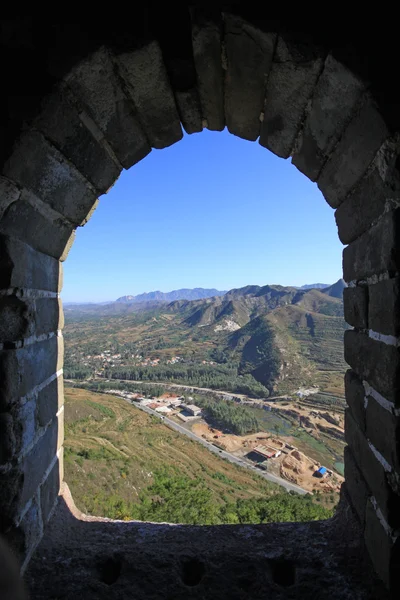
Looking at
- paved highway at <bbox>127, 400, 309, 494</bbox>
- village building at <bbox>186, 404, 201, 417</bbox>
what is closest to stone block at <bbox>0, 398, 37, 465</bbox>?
paved highway at <bbox>127, 400, 309, 494</bbox>

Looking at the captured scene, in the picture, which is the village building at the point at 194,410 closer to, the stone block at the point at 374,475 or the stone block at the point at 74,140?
the stone block at the point at 374,475

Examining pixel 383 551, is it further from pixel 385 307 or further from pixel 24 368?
pixel 24 368

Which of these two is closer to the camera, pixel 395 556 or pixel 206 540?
pixel 395 556

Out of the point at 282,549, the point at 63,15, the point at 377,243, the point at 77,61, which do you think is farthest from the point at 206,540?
the point at 63,15

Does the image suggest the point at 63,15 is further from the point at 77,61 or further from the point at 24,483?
the point at 24,483

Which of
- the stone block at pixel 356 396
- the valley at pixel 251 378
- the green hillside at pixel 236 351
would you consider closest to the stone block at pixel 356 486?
the stone block at pixel 356 396
